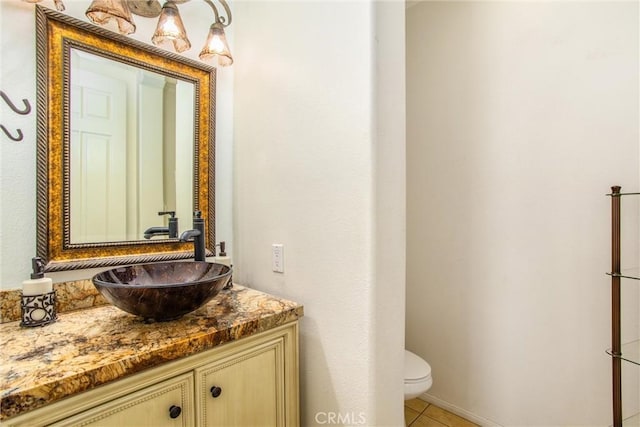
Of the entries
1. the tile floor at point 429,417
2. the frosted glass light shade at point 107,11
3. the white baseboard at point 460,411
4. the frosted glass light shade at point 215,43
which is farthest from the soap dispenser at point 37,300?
the white baseboard at point 460,411

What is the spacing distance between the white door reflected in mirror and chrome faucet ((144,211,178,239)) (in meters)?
0.02

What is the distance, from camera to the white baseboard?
173 cm

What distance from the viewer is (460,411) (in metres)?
1.85

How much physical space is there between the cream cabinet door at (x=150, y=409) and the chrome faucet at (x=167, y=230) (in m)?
0.66

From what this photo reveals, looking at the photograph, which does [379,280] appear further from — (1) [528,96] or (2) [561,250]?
(1) [528,96]

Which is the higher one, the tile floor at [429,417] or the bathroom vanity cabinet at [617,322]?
the bathroom vanity cabinet at [617,322]

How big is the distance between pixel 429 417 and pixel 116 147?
7.24 feet

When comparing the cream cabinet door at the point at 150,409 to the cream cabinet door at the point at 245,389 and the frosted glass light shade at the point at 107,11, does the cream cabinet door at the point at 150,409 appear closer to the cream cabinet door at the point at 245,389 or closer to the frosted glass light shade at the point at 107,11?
the cream cabinet door at the point at 245,389

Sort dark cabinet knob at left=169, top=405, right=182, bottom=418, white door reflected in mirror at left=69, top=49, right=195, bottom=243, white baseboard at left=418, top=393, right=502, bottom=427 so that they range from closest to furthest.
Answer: dark cabinet knob at left=169, top=405, right=182, bottom=418, white door reflected in mirror at left=69, top=49, right=195, bottom=243, white baseboard at left=418, top=393, right=502, bottom=427

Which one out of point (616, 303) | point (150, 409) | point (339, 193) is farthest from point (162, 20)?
point (616, 303)

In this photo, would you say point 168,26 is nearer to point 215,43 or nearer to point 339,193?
point 215,43

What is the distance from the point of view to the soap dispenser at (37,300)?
920 millimetres


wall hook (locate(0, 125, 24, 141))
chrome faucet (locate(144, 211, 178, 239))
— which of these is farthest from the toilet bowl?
wall hook (locate(0, 125, 24, 141))

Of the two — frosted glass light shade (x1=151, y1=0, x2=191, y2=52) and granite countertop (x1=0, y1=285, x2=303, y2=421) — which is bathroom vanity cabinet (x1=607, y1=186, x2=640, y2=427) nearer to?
A: granite countertop (x1=0, y1=285, x2=303, y2=421)
